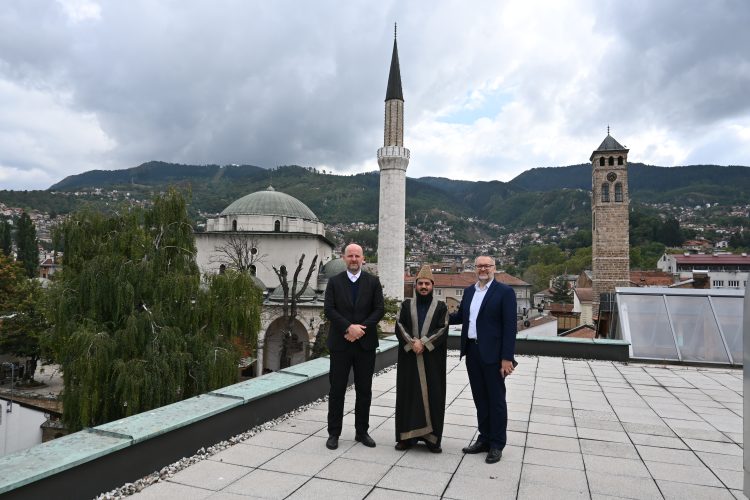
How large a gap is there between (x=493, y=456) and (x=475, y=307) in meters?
1.10

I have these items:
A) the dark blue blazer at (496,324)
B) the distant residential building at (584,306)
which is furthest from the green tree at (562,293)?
the dark blue blazer at (496,324)

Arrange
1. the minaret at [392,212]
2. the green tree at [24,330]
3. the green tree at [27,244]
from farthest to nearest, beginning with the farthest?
the green tree at [27,244] < the minaret at [392,212] < the green tree at [24,330]

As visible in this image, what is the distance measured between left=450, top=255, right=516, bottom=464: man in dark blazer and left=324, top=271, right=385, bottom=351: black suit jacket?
72 centimetres

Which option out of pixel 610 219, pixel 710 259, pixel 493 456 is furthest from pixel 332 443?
pixel 710 259

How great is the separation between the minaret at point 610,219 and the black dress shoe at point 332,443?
35590 millimetres

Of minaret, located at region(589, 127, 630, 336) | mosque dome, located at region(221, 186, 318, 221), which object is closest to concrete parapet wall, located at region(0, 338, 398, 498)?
mosque dome, located at region(221, 186, 318, 221)

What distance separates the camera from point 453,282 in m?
61.6

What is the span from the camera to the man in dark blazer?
381 cm

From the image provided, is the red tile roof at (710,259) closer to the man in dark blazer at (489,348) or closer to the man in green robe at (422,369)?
the man in dark blazer at (489,348)

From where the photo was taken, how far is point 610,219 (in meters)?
36.5

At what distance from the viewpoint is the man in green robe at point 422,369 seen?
152 inches

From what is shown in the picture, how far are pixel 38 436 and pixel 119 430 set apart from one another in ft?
A: 47.7

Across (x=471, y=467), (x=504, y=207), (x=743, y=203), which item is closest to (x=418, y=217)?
(x=504, y=207)

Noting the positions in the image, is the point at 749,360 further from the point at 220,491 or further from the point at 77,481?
the point at 77,481
